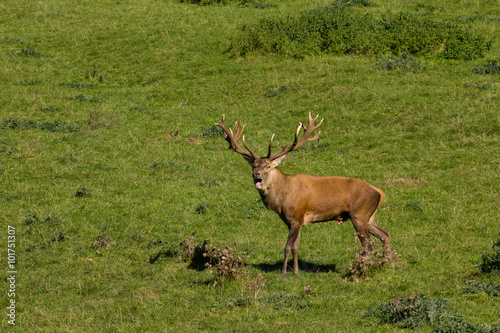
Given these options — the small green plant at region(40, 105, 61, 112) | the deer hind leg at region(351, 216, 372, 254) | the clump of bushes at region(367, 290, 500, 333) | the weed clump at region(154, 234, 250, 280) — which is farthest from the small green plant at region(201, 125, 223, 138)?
the clump of bushes at region(367, 290, 500, 333)

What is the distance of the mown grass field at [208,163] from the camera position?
10414mm

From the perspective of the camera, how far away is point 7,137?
20.6 meters

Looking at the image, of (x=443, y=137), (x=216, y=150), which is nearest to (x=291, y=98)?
(x=216, y=150)

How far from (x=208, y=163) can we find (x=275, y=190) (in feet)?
23.1

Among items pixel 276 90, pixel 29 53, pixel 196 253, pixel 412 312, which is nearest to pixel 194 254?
pixel 196 253

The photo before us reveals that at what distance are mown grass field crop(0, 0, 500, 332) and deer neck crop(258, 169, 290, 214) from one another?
54.6 inches

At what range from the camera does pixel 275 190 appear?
40.5 ft

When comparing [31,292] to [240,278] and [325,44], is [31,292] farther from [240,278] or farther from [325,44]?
[325,44]

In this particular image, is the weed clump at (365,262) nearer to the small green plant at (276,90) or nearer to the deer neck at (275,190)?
the deer neck at (275,190)

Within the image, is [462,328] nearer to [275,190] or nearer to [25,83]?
[275,190]

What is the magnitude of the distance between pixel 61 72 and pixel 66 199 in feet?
41.0

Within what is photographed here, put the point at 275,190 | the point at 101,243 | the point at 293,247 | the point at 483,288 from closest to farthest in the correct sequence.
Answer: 1. the point at 483,288
2. the point at 293,247
3. the point at 275,190
4. the point at 101,243

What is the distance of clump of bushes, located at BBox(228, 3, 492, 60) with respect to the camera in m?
25.5

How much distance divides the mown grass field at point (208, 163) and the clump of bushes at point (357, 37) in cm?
64
